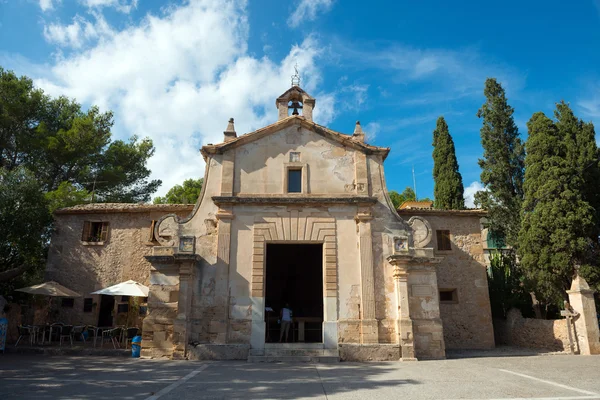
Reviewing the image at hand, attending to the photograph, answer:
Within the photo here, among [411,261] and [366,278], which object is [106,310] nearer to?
[366,278]

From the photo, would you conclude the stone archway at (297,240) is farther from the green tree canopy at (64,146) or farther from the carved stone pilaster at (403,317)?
the green tree canopy at (64,146)

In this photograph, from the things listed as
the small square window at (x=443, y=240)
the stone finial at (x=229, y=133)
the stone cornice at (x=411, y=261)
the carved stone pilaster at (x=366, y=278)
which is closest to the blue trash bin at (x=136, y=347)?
the carved stone pilaster at (x=366, y=278)

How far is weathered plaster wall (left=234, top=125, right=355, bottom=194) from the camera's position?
14469 mm

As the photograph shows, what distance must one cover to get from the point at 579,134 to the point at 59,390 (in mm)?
20077

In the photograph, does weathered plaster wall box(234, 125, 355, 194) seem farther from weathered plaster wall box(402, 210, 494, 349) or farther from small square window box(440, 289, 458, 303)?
small square window box(440, 289, 458, 303)

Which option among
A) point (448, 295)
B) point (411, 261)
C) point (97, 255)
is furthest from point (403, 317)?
point (97, 255)

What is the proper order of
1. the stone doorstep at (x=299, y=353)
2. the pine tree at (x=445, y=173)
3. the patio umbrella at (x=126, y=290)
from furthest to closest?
the pine tree at (x=445, y=173) < the patio umbrella at (x=126, y=290) < the stone doorstep at (x=299, y=353)

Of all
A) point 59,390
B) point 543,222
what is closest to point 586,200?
point 543,222

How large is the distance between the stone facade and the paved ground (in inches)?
39.8

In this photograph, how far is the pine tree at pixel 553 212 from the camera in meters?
14.6

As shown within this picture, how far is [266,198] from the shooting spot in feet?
45.9

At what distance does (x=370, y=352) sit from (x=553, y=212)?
9.14 metres

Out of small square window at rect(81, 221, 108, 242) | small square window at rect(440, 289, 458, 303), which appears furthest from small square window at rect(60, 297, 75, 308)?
small square window at rect(440, 289, 458, 303)

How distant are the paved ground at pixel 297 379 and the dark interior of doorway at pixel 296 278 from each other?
981 centimetres
